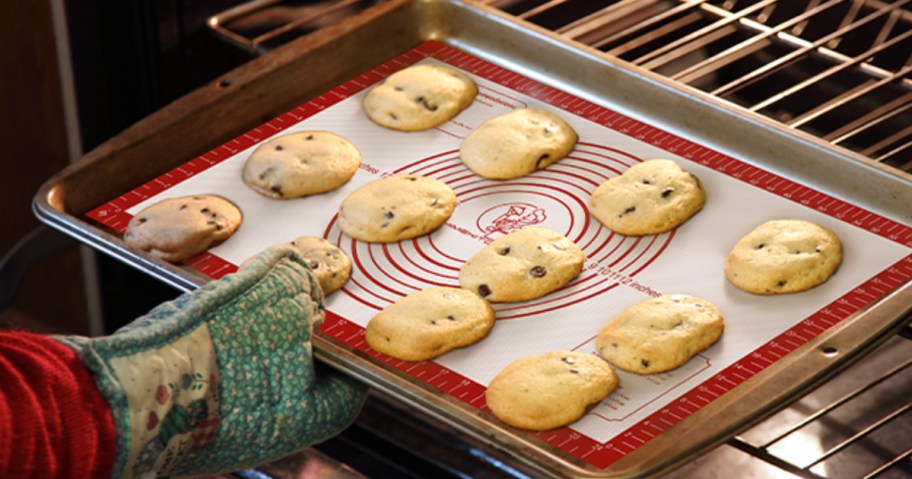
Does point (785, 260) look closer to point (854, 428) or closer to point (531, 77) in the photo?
point (854, 428)

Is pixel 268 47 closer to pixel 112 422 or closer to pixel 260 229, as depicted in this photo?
pixel 260 229

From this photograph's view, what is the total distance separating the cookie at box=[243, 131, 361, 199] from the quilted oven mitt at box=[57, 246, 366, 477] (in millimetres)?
245

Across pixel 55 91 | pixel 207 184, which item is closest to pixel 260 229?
pixel 207 184

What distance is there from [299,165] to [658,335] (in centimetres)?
53

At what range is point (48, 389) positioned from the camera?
1229mm

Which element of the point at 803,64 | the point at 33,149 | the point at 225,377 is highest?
the point at 803,64

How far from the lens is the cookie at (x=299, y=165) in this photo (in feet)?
5.52

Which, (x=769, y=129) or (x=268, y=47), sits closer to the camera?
(x=769, y=129)

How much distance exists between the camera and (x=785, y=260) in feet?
5.04

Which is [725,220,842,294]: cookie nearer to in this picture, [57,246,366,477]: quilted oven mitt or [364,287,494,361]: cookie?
[364,287,494,361]: cookie

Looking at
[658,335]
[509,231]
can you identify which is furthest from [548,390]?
[509,231]

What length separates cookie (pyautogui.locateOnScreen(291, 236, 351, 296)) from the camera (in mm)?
1530

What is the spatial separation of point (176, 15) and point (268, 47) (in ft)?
0.46

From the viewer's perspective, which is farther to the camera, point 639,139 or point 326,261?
point 639,139
